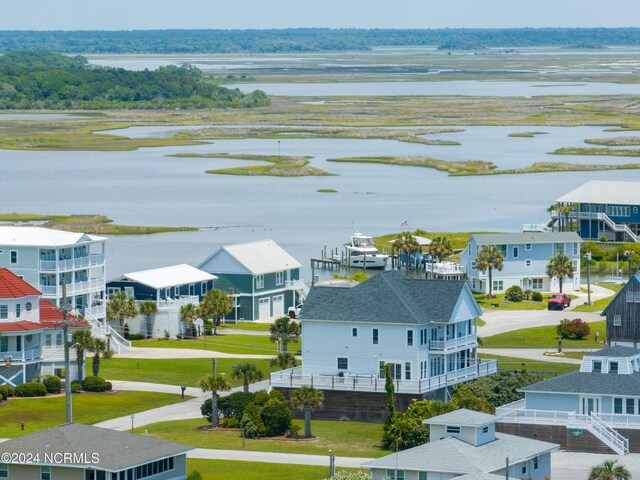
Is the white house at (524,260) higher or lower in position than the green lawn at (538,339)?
higher

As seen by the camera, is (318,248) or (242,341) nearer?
(242,341)

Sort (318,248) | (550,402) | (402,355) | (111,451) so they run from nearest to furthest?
1. (111,451)
2. (550,402)
3. (402,355)
4. (318,248)

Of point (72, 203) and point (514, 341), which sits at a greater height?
point (72, 203)

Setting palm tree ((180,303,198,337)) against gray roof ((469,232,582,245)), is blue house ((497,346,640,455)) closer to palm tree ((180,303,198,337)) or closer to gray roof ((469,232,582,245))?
palm tree ((180,303,198,337))

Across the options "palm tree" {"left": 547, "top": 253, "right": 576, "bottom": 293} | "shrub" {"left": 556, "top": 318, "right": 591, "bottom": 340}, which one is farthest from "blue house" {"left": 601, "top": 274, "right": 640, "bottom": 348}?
"palm tree" {"left": 547, "top": 253, "right": 576, "bottom": 293}

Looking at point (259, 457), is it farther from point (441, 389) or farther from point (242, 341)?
point (242, 341)

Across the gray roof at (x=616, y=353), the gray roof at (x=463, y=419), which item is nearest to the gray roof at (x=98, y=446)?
the gray roof at (x=463, y=419)

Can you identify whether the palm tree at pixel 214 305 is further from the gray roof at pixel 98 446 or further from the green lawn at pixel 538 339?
the gray roof at pixel 98 446

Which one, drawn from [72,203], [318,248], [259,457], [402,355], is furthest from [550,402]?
[72,203]
